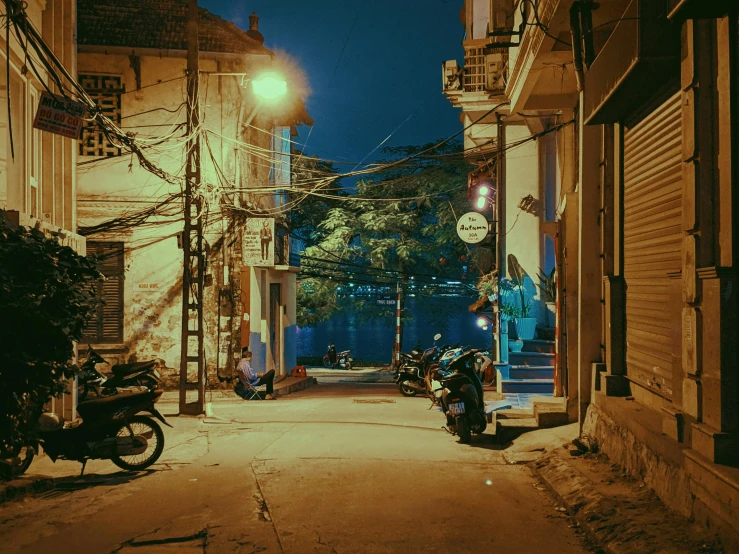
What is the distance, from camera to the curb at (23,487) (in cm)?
713

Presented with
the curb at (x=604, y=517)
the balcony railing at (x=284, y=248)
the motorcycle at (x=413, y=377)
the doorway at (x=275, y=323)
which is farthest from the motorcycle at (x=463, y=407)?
the doorway at (x=275, y=323)

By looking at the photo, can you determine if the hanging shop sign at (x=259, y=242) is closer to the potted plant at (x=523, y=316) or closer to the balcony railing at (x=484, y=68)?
the balcony railing at (x=484, y=68)

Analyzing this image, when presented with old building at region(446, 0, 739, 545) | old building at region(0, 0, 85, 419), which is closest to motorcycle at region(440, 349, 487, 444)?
old building at region(446, 0, 739, 545)

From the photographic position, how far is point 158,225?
59.8 feet

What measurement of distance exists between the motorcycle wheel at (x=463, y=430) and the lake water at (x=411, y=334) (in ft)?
43.1

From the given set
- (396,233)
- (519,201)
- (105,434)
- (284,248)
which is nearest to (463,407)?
(105,434)

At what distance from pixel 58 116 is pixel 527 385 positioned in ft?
39.5

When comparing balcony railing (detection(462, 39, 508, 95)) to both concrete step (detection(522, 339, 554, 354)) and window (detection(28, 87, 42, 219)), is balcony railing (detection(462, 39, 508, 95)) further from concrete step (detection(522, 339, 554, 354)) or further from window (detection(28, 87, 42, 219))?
window (detection(28, 87, 42, 219))

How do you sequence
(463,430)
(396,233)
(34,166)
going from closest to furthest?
1. (463,430)
2. (34,166)
3. (396,233)

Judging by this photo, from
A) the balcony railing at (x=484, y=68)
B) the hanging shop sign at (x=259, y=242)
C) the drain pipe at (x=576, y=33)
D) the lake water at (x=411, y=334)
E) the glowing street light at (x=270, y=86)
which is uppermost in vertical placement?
the balcony railing at (x=484, y=68)

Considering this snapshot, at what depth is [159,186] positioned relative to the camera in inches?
720

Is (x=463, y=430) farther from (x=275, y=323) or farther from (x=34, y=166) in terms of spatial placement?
(x=275, y=323)

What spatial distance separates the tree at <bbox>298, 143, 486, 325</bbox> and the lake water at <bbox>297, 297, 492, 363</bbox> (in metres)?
1.76

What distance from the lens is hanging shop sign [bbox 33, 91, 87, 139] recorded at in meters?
8.82
